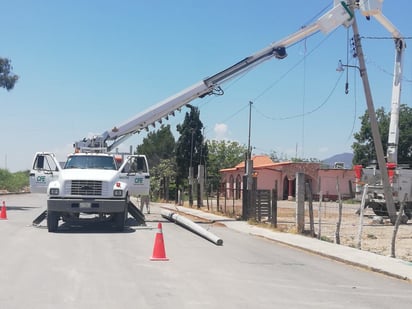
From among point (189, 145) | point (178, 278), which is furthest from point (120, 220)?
point (189, 145)

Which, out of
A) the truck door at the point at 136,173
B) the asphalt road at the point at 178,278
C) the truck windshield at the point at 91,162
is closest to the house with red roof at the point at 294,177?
the truck door at the point at 136,173

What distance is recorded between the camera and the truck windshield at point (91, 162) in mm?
19719

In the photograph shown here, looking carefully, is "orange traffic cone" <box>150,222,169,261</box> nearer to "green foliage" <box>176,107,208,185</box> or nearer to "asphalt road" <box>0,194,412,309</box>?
"asphalt road" <box>0,194,412,309</box>

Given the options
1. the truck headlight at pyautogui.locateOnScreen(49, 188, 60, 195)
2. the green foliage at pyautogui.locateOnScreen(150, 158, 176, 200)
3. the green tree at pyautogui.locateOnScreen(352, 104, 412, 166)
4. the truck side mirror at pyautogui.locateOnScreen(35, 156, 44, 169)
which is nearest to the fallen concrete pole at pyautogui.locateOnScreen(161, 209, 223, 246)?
the truck headlight at pyautogui.locateOnScreen(49, 188, 60, 195)

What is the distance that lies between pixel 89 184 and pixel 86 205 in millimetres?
673

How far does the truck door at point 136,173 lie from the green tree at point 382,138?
48789 millimetres

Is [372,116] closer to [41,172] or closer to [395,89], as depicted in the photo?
[395,89]

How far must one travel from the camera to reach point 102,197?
1816 cm

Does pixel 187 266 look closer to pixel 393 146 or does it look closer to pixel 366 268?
pixel 366 268

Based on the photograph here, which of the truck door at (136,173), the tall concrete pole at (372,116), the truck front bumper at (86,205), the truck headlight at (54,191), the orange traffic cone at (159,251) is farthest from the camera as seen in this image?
the tall concrete pole at (372,116)

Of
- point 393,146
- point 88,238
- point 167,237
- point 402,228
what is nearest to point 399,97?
point 393,146

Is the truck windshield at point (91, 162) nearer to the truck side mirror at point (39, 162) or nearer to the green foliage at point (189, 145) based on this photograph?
the truck side mirror at point (39, 162)

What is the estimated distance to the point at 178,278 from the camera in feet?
32.9

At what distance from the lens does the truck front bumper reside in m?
17.7
